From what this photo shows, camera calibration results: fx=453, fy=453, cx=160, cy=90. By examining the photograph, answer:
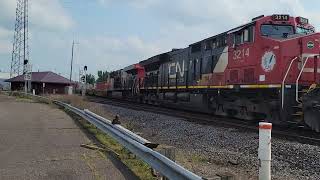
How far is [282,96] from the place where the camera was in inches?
591

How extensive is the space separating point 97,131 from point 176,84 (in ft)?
47.2

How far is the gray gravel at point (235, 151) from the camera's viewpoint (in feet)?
26.7

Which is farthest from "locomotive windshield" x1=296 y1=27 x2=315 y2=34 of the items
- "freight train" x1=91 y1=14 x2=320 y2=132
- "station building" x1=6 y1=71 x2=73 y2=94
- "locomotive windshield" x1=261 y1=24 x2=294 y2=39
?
"station building" x1=6 y1=71 x2=73 y2=94

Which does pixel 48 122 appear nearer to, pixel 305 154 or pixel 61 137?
pixel 61 137

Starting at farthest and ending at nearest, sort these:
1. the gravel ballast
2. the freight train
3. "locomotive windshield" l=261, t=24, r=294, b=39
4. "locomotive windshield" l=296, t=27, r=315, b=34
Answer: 1. "locomotive windshield" l=296, t=27, r=315, b=34
2. "locomotive windshield" l=261, t=24, r=294, b=39
3. the freight train
4. the gravel ballast

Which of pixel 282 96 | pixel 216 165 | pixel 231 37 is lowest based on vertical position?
pixel 216 165

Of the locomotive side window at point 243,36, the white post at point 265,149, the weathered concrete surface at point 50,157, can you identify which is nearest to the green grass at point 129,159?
the weathered concrete surface at point 50,157

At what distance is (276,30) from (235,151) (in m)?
7.89

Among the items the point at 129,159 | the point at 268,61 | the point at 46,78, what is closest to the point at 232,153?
the point at 129,159

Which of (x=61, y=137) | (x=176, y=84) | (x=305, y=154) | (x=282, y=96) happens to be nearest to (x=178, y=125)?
(x=282, y=96)

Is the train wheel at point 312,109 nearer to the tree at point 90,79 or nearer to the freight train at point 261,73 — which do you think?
the freight train at point 261,73

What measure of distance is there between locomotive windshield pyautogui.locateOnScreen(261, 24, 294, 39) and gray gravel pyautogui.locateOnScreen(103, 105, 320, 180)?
4159mm

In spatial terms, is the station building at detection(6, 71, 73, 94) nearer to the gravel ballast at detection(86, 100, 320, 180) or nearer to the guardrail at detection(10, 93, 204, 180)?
the gravel ballast at detection(86, 100, 320, 180)

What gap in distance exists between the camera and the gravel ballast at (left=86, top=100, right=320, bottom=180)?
26.5 feet
